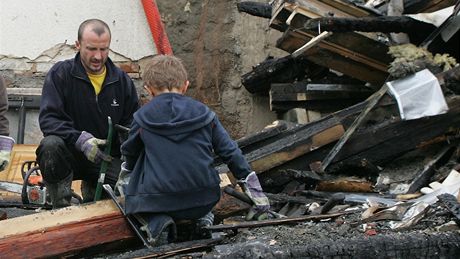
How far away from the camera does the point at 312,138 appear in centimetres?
582

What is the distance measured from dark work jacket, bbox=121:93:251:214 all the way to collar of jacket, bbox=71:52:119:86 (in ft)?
3.84

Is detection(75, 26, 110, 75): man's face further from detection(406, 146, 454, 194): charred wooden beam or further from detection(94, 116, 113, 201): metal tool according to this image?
detection(406, 146, 454, 194): charred wooden beam

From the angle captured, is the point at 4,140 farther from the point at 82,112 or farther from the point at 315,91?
the point at 315,91

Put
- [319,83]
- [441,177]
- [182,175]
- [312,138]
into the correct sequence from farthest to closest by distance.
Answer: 1. [319,83]
2. [312,138]
3. [441,177]
4. [182,175]

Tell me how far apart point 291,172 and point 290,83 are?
5.43 ft

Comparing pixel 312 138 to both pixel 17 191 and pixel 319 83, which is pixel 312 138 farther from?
pixel 17 191

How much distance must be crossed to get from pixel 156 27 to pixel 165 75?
4.15m

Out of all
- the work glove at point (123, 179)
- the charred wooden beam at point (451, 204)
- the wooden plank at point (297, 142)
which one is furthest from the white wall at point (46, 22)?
the charred wooden beam at point (451, 204)

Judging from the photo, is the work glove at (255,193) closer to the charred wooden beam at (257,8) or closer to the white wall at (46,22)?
the charred wooden beam at (257,8)

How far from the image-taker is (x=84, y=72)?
16.4 feet

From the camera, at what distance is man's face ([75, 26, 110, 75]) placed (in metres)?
4.88

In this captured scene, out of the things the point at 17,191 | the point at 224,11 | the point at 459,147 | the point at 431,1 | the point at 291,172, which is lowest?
the point at 17,191

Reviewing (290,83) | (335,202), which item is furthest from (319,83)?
(335,202)

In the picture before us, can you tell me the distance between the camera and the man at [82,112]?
4.79 m
